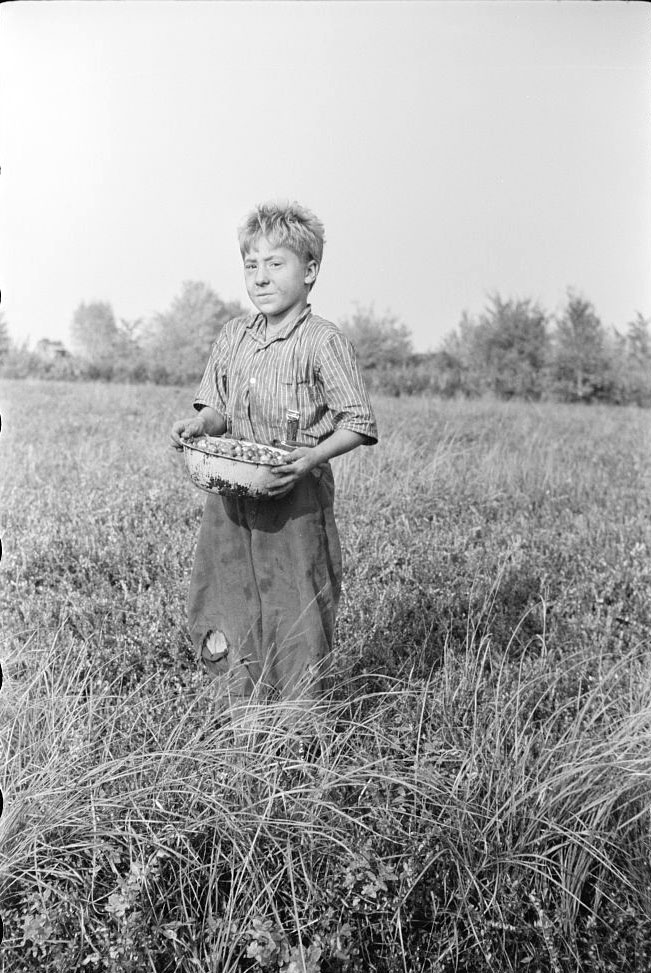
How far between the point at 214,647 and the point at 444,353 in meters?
5.65

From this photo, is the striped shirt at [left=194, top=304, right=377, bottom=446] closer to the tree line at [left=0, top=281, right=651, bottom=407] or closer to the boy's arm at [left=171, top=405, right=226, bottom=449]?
the boy's arm at [left=171, top=405, right=226, bottom=449]

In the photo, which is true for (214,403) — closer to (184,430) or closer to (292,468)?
(184,430)

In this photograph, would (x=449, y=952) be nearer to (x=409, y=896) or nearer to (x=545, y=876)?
(x=409, y=896)

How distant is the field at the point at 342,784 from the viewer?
2.38 m

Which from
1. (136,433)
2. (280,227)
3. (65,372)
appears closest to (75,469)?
(136,433)

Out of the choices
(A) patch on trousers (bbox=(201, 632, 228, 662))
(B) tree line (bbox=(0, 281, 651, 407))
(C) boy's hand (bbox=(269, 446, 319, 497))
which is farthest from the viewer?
(B) tree line (bbox=(0, 281, 651, 407))

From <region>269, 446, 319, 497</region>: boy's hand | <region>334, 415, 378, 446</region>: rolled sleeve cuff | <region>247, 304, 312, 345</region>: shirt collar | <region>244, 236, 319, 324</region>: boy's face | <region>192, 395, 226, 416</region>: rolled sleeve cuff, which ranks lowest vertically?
<region>269, 446, 319, 497</region>: boy's hand

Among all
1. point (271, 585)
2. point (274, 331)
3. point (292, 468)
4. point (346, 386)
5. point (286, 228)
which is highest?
point (286, 228)

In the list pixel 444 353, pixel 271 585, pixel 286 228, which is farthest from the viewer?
pixel 444 353

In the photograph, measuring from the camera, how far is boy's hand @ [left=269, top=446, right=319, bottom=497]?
2.62 m

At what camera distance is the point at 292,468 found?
8.61ft

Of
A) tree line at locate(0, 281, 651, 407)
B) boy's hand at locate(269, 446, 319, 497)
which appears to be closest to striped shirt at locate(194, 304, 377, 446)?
boy's hand at locate(269, 446, 319, 497)

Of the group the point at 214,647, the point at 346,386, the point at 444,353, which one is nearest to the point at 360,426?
the point at 346,386

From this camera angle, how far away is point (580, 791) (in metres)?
2.63
